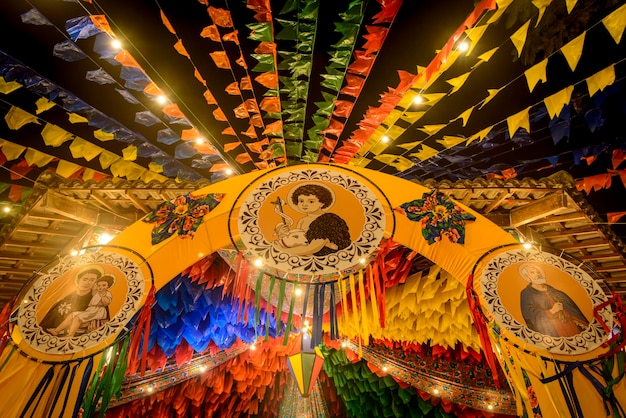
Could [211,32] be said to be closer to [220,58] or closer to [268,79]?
[220,58]

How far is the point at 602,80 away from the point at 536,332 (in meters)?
1.63

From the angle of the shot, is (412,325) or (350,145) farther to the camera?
(350,145)

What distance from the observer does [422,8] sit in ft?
8.62

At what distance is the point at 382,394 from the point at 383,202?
10.1 feet

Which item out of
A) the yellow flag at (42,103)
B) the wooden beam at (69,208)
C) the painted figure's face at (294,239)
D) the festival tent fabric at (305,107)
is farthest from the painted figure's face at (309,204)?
the yellow flag at (42,103)

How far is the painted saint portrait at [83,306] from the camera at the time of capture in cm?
133

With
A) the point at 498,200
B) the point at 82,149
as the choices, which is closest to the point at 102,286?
the point at 82,149

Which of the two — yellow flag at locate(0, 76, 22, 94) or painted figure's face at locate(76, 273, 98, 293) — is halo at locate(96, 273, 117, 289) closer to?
painted figure's face at locate(76, 273, 98, 293)

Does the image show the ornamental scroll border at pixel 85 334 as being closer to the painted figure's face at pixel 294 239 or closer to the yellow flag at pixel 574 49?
the painted figure's face at pixel 294 239

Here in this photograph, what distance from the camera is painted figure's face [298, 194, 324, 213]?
65.9 inches

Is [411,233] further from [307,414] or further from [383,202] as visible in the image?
[307,414]

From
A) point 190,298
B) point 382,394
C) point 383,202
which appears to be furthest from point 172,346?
point 382,394

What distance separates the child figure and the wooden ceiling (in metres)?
0.58

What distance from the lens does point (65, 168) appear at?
2523mm
